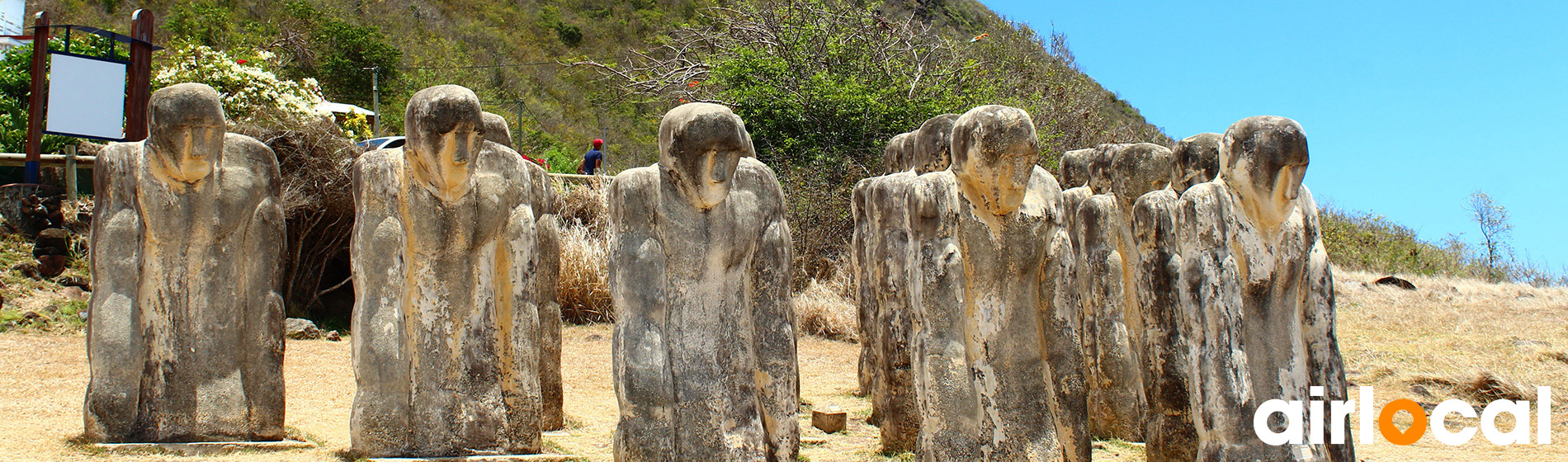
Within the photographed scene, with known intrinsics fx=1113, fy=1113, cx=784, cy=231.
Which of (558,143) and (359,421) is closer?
(359,421)

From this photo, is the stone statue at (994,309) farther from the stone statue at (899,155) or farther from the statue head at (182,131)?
the statue head at (182,131)

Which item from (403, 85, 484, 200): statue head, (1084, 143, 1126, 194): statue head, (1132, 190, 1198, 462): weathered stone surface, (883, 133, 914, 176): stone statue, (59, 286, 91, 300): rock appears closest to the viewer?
(1132, 190, 1198, 462): weathered stone surface

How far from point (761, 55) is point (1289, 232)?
1221cm

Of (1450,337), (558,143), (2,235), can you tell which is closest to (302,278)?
(2,235)

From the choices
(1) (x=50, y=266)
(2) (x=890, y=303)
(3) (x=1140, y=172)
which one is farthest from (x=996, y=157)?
(1) (x=50, y=266)

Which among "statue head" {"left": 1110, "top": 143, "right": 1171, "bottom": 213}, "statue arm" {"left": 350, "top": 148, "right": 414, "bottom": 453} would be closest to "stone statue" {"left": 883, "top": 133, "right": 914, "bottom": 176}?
"statue head" {"left": 1110, "top": 143, "right": 1171, "bottom": 213}

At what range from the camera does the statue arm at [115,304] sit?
6.01 m

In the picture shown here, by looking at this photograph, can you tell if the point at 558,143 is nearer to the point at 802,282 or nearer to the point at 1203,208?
the point at 802,282

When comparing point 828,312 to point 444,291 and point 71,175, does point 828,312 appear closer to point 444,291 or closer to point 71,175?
point 444,291

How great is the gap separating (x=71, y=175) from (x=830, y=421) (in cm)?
955

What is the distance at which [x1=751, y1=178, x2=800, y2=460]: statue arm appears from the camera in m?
4.68

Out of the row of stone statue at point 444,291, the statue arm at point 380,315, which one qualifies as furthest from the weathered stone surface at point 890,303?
the statue arm at point 380,315

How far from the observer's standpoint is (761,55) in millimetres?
16594

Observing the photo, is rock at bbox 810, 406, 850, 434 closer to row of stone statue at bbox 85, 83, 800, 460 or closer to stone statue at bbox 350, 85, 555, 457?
row of stone statue at bbox 85, 83, 800, 460
